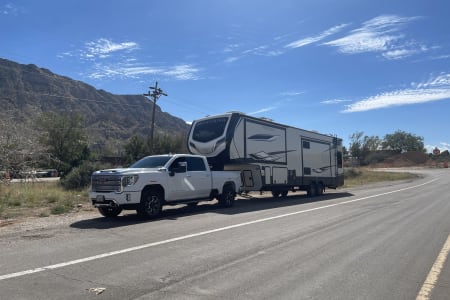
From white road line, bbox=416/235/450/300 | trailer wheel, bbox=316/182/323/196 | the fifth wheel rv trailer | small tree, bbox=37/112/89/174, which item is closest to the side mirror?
the fifth wheel rv trailer

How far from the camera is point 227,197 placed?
16.6 meters

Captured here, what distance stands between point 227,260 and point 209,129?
1166 centimetres

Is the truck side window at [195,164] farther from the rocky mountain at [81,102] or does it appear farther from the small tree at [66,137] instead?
the rocky mountain at [81,102]

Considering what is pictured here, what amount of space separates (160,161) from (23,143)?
29.2 ft

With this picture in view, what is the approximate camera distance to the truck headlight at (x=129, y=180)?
1201cm

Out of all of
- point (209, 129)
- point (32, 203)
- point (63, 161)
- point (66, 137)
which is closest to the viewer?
point (32, 203)

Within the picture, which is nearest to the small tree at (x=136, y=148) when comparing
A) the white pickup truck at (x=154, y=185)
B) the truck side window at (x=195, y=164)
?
the truck side window at (x=195, y=164)

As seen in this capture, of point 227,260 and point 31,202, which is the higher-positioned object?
point 31,202

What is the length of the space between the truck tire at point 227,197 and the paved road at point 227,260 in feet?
13.9

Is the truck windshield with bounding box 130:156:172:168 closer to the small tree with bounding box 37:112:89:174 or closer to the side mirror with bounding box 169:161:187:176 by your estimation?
the side mirror with bounding box 169:161:187:176

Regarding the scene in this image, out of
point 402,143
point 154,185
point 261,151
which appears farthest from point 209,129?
point 402,143

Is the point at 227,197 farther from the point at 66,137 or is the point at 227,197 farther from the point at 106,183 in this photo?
the point at 66,137

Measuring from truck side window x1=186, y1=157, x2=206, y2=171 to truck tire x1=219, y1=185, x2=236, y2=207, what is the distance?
161cm

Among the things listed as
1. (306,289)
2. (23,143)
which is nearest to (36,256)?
(306,289)
